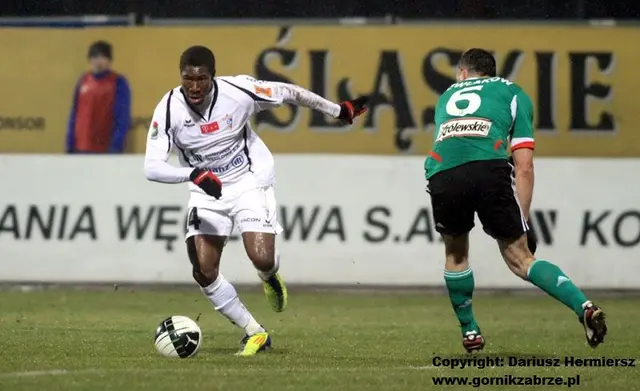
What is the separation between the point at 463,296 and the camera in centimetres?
1008

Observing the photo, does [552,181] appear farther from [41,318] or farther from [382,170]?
[41,318]

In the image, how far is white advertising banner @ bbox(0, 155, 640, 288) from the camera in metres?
15.9

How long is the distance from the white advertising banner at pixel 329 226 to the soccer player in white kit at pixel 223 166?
17.7ft

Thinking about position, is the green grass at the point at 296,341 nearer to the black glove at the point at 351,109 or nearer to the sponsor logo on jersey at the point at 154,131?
the sponsor logo on jersey at the point at 154,131

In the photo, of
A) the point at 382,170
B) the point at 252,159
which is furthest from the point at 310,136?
the point at 252,159

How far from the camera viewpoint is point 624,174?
16062 mm

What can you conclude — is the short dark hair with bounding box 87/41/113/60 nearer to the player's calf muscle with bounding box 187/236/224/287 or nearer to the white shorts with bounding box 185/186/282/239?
the white shorts with bounding box 185/186/282/239

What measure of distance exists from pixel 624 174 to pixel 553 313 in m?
2.44

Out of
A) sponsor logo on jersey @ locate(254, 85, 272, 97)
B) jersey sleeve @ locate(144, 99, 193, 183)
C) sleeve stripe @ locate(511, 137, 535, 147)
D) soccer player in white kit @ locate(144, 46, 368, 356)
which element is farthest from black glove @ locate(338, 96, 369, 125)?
sleeve stripe @ locate(511, 137, 535, 147)

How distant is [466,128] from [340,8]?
7.84 metres

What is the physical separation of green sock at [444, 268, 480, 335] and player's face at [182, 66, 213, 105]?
200 cm

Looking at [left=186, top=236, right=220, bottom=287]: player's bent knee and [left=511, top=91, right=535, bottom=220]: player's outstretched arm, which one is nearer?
[left=511, top=91, right=535, bottom=220]: player's outstretched arm

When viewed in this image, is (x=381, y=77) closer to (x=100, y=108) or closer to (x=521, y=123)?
(x=100, y=108)

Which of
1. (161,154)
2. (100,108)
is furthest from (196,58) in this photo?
(100,108)
